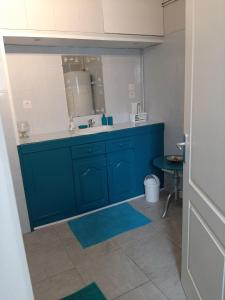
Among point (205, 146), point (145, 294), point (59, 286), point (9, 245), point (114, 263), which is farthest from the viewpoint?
point (114, 263)

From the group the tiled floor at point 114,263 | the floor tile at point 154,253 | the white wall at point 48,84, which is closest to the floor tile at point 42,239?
the tiled floor at point 114,263

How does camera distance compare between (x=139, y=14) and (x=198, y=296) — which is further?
Result: (x=139, y=14)

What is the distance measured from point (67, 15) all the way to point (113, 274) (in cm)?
230

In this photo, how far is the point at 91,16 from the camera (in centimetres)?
237

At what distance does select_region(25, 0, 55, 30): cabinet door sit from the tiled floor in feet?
6.49

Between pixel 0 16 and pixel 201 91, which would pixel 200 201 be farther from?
pixel 0 16

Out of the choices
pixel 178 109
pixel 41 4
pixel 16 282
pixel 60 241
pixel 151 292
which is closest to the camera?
pixel 16 282

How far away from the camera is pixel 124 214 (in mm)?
2742

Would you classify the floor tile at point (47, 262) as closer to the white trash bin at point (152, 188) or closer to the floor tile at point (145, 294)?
the floor tile at point (145, 294)

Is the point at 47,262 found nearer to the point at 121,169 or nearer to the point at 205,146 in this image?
the point at 121,169

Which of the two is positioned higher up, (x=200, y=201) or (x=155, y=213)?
(x=200, y=201)

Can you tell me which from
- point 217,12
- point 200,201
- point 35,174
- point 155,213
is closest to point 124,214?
point 155,213

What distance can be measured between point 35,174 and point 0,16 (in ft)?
4.67

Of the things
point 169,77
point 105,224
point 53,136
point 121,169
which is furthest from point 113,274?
point 169,77
